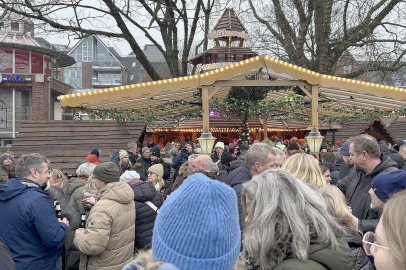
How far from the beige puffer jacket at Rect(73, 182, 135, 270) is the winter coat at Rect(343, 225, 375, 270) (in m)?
2.25

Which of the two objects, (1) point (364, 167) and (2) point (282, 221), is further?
(1) point (364, 167)

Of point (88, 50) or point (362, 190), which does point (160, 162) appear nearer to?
point (362, 190)

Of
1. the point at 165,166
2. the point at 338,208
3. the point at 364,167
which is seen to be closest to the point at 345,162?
the point at 364,167

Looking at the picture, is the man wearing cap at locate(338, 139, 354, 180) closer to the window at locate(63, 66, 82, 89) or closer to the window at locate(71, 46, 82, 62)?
the window at locate(71, 46, 82, 62)

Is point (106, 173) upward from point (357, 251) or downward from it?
upward

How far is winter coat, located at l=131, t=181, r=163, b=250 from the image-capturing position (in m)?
5.07

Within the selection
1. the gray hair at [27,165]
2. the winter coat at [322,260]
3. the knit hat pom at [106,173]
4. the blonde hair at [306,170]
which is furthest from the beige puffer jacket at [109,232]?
the winter coat at [322,260]

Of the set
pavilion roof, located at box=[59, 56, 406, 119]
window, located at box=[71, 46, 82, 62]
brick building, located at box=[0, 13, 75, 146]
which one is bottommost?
pavilion roof, located at box=[59, 56, 406, 119]

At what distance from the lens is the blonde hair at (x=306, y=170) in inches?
158

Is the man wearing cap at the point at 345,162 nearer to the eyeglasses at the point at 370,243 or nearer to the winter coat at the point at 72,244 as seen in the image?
the winter coat at the point at 72,244

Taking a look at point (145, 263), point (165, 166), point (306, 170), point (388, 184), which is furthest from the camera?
point (165, 166)

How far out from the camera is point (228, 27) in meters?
20.7

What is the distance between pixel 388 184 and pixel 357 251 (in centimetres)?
52

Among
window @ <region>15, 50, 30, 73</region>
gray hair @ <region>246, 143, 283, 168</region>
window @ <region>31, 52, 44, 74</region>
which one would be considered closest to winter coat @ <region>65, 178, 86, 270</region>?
gray hair @ <region>246, 143, 283, 168</region>
